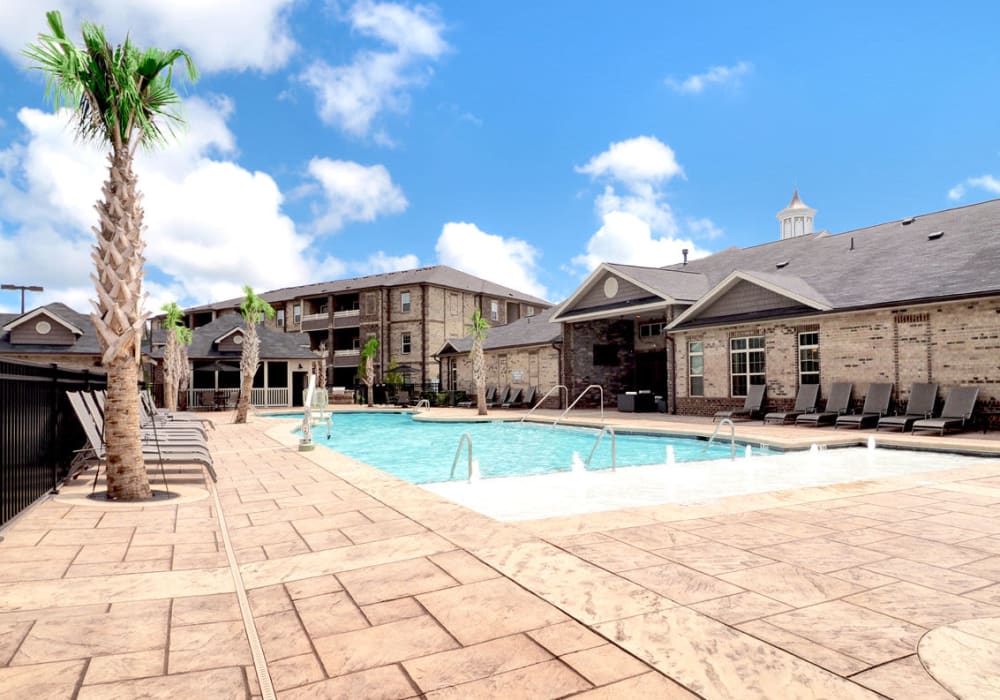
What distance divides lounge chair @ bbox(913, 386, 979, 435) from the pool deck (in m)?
8.18

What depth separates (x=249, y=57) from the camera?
1271 cm

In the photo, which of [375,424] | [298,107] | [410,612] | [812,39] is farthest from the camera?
[375,424]

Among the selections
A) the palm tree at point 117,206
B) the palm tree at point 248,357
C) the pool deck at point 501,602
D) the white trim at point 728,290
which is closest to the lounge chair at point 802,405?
the white trim at point 728,290

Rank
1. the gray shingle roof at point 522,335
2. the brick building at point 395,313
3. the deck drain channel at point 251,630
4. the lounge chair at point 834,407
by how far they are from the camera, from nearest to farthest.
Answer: the deck drain channel at point 251,630 → the lounge chair at point 834,407 → the gray shingle roof at point 522,335 → the brick building at point 395,313

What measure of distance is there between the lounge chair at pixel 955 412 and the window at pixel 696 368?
7453 mm

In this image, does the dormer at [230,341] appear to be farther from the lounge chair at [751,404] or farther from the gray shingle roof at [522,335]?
the lounge chair at [751,404]

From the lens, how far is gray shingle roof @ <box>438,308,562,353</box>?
28.0 metres

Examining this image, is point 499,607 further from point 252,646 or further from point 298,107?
point 298,107

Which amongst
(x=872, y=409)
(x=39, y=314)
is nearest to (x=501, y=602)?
(x=872, y=409)

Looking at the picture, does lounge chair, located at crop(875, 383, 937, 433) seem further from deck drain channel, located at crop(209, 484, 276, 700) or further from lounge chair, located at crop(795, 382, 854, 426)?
deck drain channel, located at crop(209, 484, 276, 700)

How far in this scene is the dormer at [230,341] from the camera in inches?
1312

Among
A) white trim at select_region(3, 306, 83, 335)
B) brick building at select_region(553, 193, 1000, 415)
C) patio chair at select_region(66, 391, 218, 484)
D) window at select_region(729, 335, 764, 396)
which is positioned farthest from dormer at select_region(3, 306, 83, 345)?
window at select_region(729, 335, 764, 396)

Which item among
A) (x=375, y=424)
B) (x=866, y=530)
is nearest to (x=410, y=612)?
(x=866, y=530)

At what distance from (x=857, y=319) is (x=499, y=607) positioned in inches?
618
